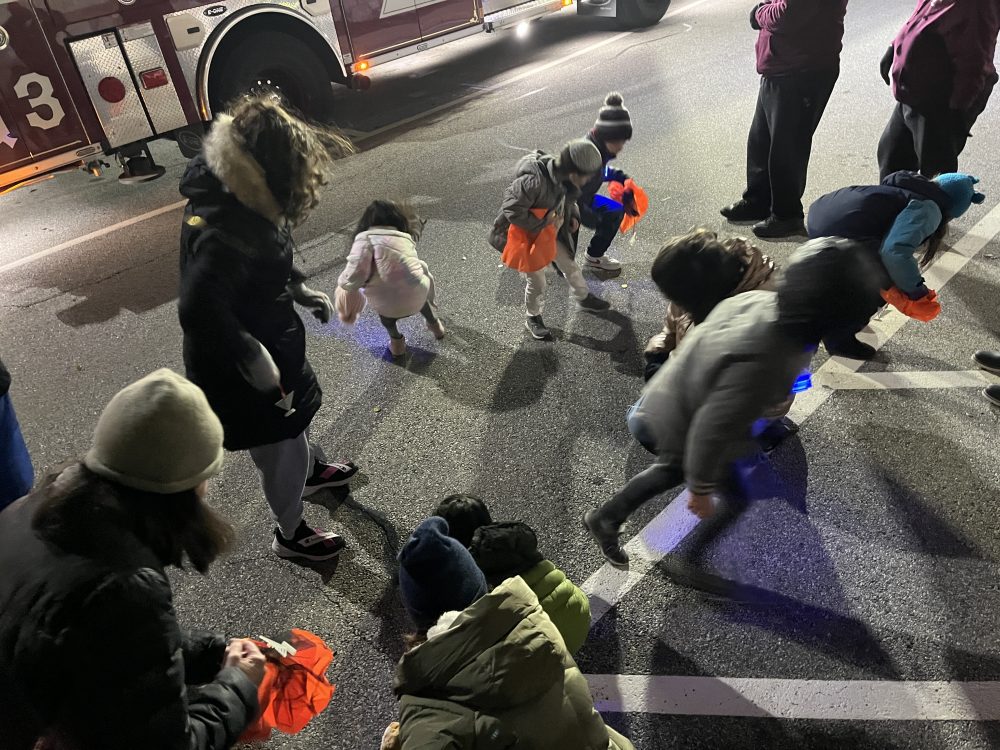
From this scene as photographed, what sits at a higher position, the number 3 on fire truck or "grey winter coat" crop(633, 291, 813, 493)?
the number 3 on fire truck

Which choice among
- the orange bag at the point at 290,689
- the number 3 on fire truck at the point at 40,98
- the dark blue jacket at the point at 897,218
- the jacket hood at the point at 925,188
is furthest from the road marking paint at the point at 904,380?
the number 3 on fire truck at the point at 40,98

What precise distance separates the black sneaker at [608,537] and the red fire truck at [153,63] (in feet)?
18.6

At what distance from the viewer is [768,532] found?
3.15 meters

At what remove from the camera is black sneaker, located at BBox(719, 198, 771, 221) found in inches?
224

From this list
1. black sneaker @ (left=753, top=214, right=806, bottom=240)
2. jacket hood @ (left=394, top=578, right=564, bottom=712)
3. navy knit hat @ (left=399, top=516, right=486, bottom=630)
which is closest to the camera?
jacket hood @ (left=394, top=578, right=564, bottom=712)

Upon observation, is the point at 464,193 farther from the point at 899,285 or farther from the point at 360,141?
the point at 899,285

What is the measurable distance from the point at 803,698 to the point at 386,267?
2.81 m

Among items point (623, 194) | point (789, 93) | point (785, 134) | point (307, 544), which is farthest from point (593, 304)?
point (307, 544)

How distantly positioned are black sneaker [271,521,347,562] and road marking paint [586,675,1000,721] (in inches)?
51.9

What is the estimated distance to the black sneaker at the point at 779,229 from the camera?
17.7 ft

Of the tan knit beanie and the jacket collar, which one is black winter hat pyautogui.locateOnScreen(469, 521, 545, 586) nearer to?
the tan knit beanie

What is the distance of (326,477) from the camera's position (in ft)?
11.7

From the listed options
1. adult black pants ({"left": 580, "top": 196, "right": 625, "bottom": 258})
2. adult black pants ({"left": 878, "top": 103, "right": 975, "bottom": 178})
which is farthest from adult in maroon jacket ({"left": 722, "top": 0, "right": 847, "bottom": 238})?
adult black pants ({"left": 580, "top": 196, "right": 625, "bottom": 258})

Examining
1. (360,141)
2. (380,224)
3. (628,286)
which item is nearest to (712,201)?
(628,286)
